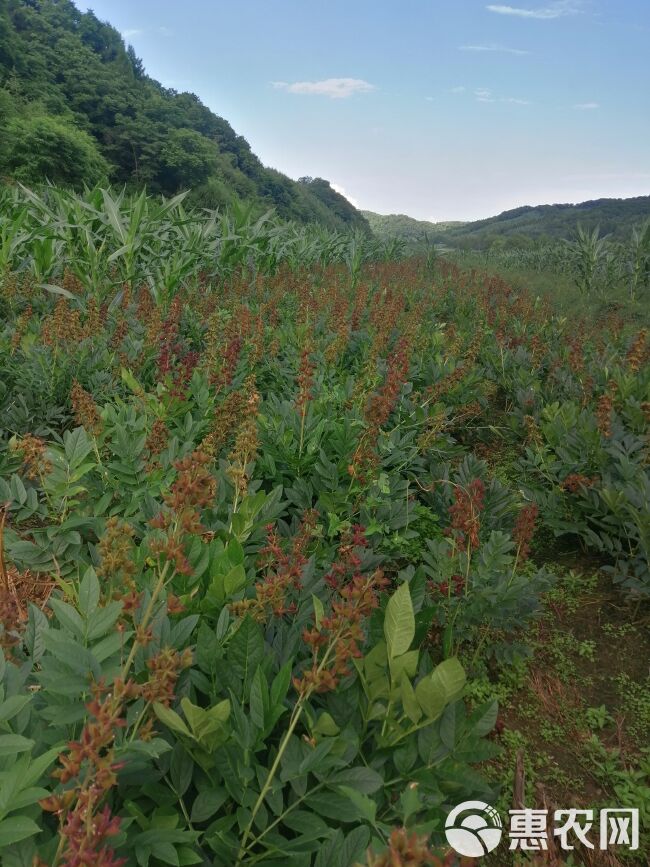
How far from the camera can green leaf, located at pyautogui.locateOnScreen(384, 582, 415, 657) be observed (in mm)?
1337

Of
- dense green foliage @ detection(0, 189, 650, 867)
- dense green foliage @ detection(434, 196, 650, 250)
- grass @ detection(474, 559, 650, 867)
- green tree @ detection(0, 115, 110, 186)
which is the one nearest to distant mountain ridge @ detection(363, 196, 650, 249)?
dense green foliage @ detection(434, 196, 650, 250)

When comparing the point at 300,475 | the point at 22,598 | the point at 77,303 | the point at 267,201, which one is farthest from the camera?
the point at 267,201

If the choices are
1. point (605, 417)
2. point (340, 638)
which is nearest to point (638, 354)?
point (605, 417)

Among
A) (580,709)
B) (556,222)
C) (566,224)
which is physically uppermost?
(556,222)

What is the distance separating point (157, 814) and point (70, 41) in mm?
60331

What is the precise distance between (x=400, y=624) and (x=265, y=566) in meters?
0.56

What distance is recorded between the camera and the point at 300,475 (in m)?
2.87

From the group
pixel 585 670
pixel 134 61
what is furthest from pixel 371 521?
pixel 134 61

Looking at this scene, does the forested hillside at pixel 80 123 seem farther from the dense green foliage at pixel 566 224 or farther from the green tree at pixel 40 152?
the dense green foliage at pixel 566 224

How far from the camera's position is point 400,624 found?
134 centimetres

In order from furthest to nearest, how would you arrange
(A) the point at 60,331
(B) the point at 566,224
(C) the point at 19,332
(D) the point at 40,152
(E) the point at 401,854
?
(B) the point at 566,224 → (D) the point at 40,152 → (C) the point at 19,332 → (A) the point at 60,331 → (E) the point at 401,854

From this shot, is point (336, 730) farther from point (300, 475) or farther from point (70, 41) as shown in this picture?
point (70, 41)

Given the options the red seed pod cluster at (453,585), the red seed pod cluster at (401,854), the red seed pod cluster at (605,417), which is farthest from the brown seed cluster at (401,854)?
the red seed pod cluster at (605,417)

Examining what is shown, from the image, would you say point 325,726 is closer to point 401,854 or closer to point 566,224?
point 401,854
